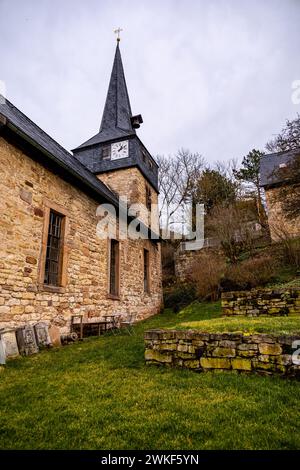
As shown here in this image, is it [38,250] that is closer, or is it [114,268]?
[38,250]

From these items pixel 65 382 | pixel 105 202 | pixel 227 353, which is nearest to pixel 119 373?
pixel 65 382

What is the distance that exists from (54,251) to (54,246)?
142 millimetres

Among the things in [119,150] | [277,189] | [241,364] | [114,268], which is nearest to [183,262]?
[277,189]

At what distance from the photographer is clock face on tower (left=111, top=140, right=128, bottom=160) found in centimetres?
1513

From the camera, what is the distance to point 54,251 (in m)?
7.34

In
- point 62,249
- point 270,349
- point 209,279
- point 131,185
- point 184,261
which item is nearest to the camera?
point 270,349

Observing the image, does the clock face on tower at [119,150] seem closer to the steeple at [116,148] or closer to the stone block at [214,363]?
the steeple at [116,148]

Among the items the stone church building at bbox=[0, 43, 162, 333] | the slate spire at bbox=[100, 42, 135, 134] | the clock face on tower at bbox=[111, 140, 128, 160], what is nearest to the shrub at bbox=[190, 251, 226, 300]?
the stone church building at bbox=[0, 43, 162, 333]

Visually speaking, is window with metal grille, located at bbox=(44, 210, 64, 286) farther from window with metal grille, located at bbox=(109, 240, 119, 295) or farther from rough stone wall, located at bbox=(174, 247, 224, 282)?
rough stone wall, located at bbox=(174, 247, 224, 282)

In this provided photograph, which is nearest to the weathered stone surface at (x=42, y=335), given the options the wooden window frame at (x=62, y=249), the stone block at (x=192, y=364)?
the wooden window frame at (x=62, y=249)

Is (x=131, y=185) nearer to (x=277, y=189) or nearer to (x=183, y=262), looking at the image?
(x=183, y=262)

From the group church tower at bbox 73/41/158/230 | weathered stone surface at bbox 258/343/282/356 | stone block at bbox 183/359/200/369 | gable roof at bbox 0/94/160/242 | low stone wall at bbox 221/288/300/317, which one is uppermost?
church tower at bbox 73/41/158/230

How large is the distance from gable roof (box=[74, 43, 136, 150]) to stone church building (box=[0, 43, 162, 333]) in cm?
679
